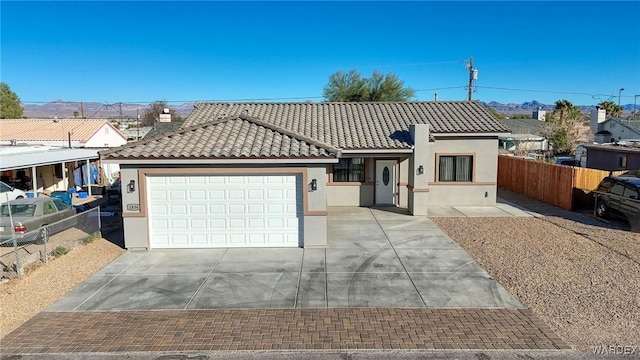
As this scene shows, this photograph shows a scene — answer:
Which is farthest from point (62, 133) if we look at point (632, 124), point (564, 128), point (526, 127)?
point (632, 124)

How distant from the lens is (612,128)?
1713 inches

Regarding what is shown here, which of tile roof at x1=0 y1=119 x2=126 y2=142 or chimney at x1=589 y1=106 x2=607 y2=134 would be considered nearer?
tile roof at x1=0 y1=119 x2=126 y2=142

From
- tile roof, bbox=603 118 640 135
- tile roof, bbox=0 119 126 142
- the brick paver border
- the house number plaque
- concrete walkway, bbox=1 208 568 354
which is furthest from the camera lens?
tile roof, bbox=603 118 640 135

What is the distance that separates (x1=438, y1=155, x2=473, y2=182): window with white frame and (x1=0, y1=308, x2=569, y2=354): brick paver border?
11737 mm

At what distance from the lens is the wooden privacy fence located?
1862 centimetres

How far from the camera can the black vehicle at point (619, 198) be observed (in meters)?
15.2

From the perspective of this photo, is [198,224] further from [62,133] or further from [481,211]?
[62,133]

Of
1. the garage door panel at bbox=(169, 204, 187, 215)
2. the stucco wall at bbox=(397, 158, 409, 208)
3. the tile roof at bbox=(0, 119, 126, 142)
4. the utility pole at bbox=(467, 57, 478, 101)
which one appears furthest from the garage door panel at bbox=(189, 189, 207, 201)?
the utility pole at bbox=(467, 57, 478, 101)

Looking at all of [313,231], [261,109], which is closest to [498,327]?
[313,231]

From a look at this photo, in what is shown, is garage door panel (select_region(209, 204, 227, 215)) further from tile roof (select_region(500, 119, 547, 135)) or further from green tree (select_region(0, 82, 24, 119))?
green tree (select_region(0, 82, 24, 119))

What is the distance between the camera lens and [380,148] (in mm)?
17938

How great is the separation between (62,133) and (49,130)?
1.73 m

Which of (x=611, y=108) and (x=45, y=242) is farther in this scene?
(x=611, y=108)

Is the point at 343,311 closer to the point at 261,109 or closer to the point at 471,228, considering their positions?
the point at 471,228
